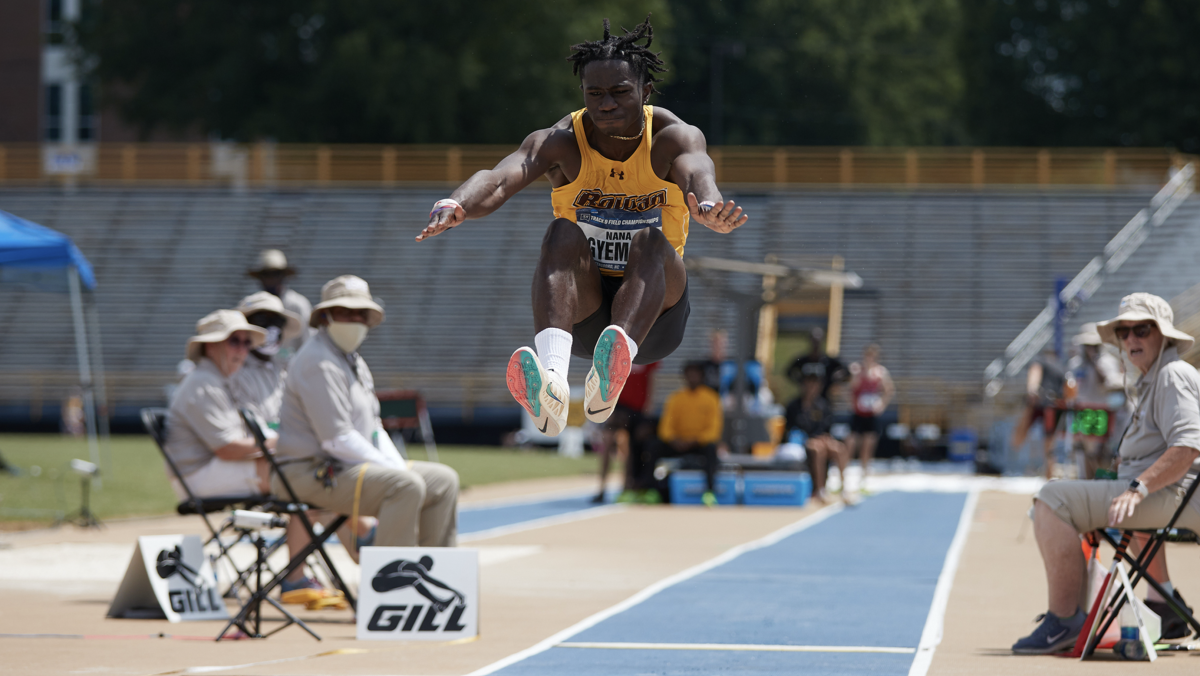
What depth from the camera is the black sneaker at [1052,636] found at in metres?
6.45

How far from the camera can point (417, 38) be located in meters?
39.7

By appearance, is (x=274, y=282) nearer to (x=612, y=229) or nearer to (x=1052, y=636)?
(x=612, y=229)

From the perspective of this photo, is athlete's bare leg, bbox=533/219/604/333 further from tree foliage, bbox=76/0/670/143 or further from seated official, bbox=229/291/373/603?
tree foliage, bbox=76/0/670/143

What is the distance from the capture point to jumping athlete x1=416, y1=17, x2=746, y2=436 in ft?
18.3

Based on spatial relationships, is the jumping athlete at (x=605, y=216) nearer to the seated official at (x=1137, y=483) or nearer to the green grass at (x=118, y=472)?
the seated official at (x=1137, y=483)

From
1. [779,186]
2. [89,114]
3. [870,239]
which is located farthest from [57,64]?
[870,239]

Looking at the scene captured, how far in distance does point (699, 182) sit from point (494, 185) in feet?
2.65

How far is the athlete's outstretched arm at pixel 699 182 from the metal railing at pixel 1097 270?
21.5 m

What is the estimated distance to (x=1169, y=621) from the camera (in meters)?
6.86

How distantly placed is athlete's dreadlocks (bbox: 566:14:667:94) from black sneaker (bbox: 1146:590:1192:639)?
3518 millimetres

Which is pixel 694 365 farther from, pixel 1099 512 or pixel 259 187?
pixel 259 187

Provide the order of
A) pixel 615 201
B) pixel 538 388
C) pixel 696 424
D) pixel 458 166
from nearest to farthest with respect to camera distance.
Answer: pixel 538 388 → pixel 615 201 → pixel 696 424 → pixel 458 166

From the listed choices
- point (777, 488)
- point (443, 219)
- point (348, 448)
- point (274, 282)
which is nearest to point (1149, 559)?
point (443, 219)

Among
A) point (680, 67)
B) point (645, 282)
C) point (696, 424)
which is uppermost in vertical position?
point (680, 67)
